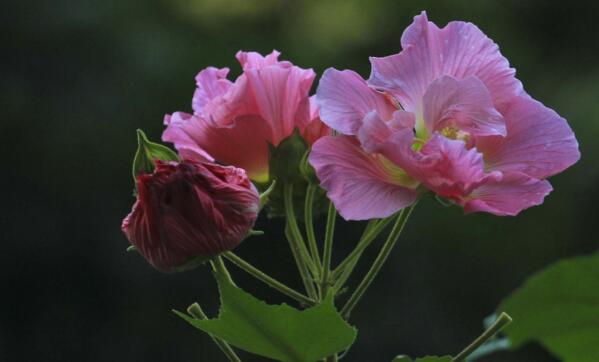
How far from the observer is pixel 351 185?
0.72 metres

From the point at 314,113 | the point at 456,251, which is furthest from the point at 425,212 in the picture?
the point at 314,113

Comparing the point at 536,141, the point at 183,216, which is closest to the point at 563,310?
the point at 536,141

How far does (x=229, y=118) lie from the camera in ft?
2.66

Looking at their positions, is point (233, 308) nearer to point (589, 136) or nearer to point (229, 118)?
point (229, 118)

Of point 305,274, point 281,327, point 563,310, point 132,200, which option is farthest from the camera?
point 132,200

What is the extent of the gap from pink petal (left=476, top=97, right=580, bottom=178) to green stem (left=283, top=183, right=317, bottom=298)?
0.14 metres

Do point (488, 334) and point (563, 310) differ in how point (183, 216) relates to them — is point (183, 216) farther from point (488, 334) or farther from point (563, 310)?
point (563, 310)

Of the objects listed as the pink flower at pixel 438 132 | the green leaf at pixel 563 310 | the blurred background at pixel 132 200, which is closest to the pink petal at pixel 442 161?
the pink flower at pixel 438 132

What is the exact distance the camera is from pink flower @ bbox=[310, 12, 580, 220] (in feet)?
2.34

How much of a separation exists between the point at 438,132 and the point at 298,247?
0.42ft

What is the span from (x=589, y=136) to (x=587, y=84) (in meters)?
0.48

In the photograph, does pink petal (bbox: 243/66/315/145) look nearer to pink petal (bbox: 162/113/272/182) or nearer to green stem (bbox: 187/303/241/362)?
pink petal (bbox: 162/113/272/182)

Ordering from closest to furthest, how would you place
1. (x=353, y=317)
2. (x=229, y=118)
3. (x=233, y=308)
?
1. (x=233, y=308)
2. (x=229, y=118)
3. (x=353, y=317)

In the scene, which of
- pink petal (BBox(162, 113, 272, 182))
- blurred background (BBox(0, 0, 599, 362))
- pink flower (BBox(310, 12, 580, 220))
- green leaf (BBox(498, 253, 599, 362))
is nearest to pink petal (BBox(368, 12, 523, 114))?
pink flower (BBox(310, 12, 580, 220))
